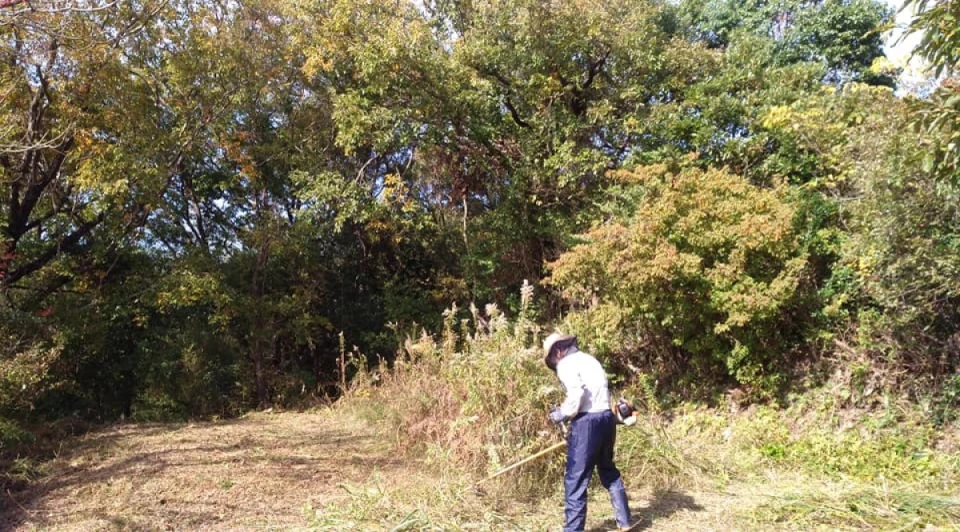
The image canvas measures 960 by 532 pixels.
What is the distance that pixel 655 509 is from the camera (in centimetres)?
519

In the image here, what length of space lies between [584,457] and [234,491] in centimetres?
326

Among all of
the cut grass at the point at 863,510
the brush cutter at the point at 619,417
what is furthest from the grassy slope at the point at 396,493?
the brush cutter at the point at 619,417

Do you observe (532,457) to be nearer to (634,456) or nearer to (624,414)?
(624,414)

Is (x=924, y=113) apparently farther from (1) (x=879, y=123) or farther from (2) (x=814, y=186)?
(2) (x=814, y=186)

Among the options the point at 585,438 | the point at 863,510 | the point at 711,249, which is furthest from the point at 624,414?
the point at 711,249

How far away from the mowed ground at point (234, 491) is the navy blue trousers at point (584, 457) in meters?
0.45

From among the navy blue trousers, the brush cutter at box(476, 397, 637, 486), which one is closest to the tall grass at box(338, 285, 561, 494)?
the brush cutter at box(476, 397, 637, 486)

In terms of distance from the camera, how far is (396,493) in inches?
207

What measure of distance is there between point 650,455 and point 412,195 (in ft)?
26.9

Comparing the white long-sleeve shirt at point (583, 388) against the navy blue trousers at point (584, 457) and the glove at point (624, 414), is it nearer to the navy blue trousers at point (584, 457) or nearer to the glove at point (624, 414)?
the navy blue trousers at point (584, 457)

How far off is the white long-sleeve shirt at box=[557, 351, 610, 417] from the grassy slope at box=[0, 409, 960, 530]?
103 cm

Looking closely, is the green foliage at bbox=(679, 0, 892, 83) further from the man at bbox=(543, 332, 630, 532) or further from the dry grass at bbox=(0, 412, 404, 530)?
the dry grass at bbox=(0, 412, 404, 530)

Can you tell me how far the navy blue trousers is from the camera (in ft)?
14.6

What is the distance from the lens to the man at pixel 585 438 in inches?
176
